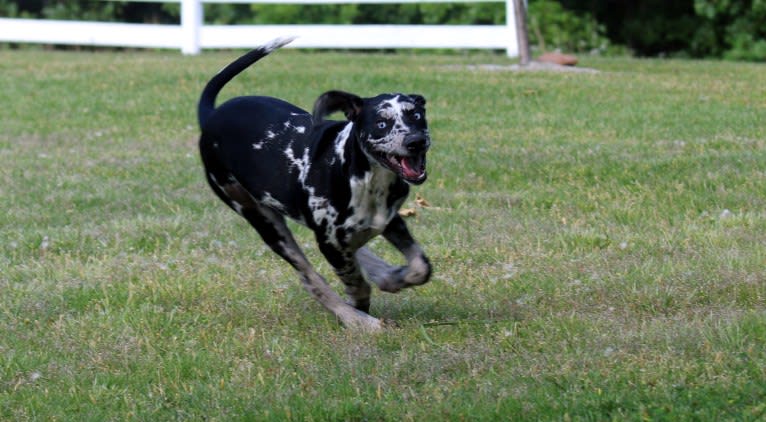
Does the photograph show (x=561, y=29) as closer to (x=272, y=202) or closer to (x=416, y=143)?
(x=272, y=202)

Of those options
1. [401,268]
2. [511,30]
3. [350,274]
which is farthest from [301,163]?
[511,30]

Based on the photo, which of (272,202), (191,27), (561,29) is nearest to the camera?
(272,202)

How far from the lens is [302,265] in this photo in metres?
6.32

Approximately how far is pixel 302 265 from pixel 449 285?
0.93m

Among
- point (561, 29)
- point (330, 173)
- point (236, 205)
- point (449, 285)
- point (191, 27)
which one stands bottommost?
point (561, 29)

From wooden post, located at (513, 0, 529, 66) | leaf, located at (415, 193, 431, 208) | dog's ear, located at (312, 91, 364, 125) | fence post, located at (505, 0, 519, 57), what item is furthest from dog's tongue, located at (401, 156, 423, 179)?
fence post, located at (505, 0, 519, 57)

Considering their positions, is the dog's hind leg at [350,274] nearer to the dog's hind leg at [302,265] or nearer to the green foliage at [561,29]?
the dog's hind leg at [302,265]

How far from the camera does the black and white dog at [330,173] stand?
5492mm

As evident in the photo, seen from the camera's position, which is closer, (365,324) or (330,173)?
(330,173)

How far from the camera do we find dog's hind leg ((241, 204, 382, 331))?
6104 mm

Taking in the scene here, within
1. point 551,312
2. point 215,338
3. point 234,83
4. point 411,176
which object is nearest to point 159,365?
point 215,338

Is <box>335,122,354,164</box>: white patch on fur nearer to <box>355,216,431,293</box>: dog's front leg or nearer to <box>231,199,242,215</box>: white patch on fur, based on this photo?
<box>355,216,431,293</box>: dog's front leg

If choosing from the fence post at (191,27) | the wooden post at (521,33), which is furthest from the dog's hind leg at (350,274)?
the fence post at (191,27)

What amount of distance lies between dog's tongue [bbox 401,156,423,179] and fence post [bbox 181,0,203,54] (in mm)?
15453
